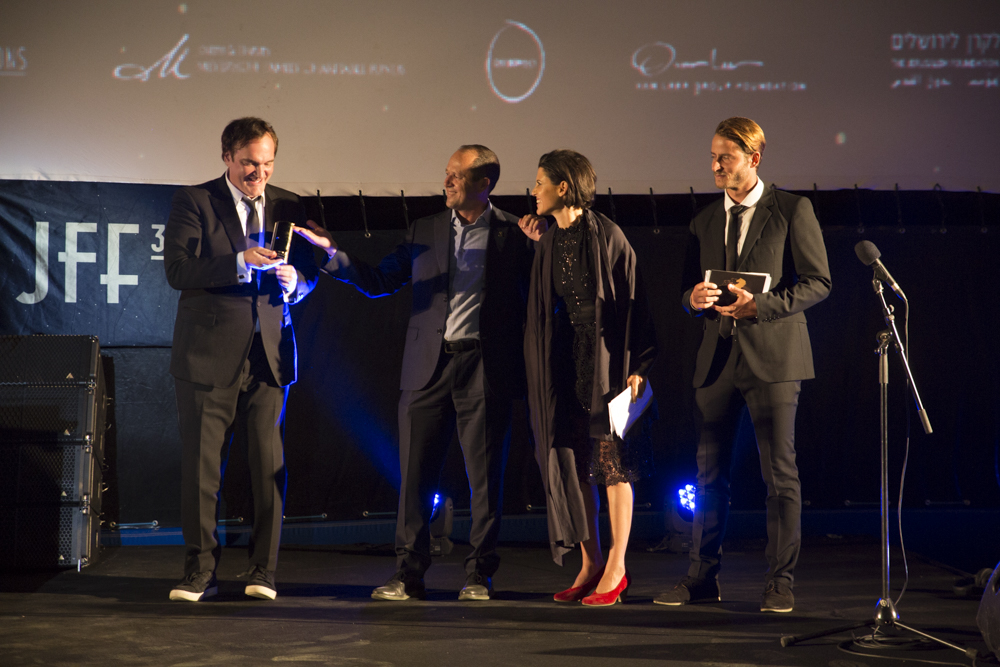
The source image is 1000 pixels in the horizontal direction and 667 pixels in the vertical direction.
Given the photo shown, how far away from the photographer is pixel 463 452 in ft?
10.9

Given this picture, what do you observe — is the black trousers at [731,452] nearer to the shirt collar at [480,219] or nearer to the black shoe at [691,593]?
the black shoe at [691,593]

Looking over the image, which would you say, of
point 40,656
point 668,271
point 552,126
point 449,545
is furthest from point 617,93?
point 40,656

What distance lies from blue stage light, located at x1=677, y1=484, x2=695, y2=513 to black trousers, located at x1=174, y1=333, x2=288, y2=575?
1947mm

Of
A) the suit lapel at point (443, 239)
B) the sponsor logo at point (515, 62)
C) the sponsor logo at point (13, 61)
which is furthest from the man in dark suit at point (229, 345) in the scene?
the sponsor logo at point (13, 61)

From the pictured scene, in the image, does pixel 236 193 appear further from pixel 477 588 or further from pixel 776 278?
pixel 776 278

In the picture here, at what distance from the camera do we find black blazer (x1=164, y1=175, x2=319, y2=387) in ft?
10.6

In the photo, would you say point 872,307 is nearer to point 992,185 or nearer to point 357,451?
point 992,185

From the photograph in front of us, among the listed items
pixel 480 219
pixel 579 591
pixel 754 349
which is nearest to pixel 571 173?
pixel 480 219

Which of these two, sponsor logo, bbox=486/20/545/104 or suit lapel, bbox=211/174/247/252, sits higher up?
sponsor logo, bbox=486/20/545/104

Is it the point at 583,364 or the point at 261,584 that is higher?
the point at 583,364

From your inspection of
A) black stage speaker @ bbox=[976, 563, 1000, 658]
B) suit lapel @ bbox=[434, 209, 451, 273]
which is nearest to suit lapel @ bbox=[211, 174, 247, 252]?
suit lapel @ bbox=[434, 209, 451, 273]

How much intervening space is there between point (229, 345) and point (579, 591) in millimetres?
1557

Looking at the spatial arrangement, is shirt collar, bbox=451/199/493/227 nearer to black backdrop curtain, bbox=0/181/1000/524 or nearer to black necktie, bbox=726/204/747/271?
black necktie, bbox=726/204/747/271

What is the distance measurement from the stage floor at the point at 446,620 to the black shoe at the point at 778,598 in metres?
0.06
